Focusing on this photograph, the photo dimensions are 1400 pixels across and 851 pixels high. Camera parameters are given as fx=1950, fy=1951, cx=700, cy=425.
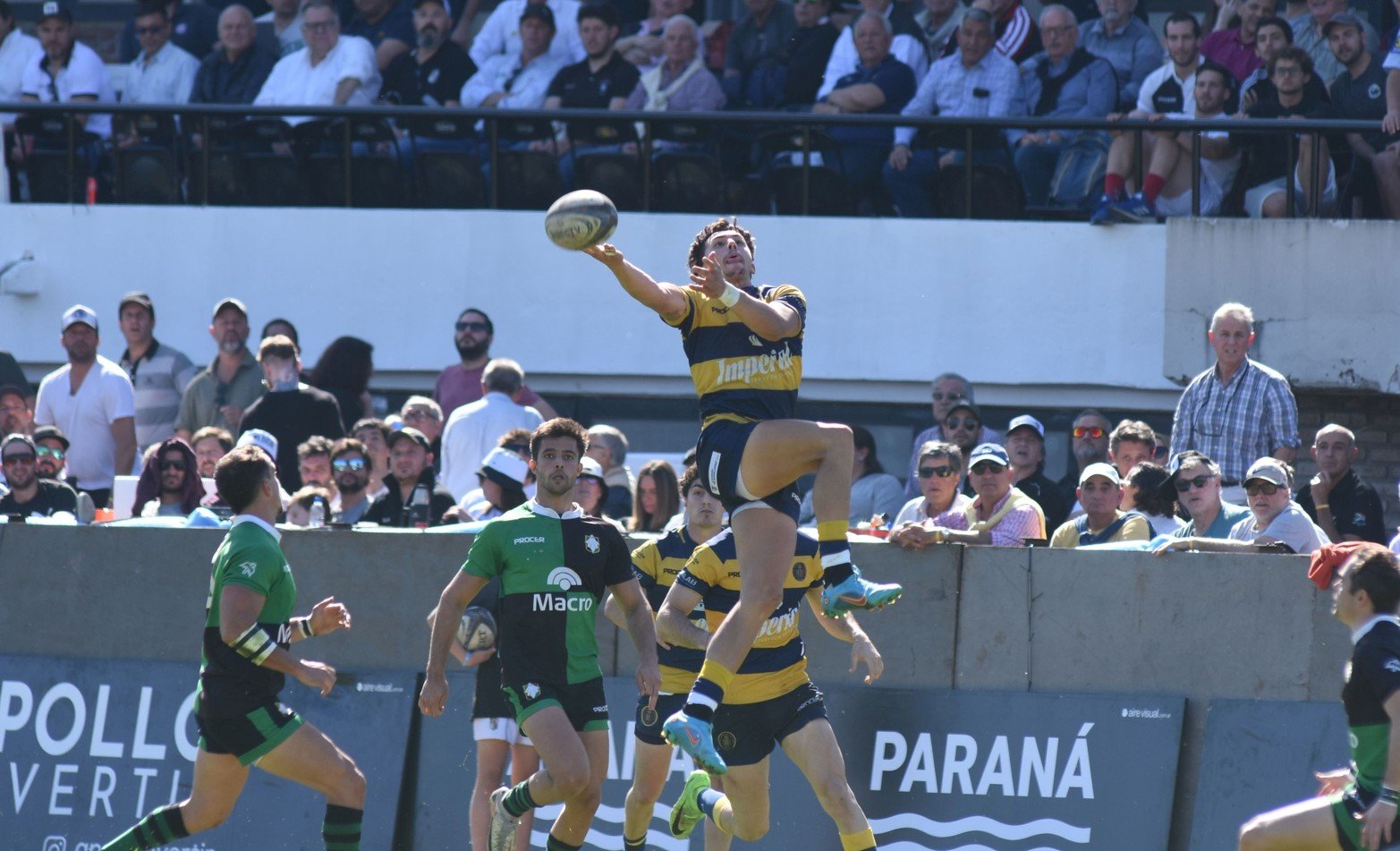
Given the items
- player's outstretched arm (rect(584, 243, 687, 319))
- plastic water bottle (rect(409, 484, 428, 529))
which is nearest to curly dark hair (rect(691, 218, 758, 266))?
player's outstretched arm (rect(584, 243, 687, 319))

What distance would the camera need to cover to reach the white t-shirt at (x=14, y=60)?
1566cm

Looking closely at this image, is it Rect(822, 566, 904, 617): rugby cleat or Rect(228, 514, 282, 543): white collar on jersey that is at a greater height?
Rect(228, 514, 282, 543): white collar on jersey

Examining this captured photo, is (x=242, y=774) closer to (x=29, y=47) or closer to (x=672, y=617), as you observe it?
(x=672, y=617)

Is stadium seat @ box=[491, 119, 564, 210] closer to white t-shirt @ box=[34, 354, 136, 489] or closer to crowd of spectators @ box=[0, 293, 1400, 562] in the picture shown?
crowd of spectators @ box=[0, 293, 1400, 562]

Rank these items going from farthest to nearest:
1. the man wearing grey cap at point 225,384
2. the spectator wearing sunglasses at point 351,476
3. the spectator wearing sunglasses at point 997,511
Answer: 1. the man wearing grey cap at point 225,384
2. the spectator wearing sunglasses at point 351,476
3. the spectator wearing sunglasses at point 997,511

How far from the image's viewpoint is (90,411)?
12555 millimetres

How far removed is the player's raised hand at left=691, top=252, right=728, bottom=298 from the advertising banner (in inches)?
152

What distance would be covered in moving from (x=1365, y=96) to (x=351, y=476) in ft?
22.1

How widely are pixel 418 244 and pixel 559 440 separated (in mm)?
6522

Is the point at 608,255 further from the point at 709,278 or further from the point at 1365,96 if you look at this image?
the point at 1365,96

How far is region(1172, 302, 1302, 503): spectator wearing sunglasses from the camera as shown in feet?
35.4

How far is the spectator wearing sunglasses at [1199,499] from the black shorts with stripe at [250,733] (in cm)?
424

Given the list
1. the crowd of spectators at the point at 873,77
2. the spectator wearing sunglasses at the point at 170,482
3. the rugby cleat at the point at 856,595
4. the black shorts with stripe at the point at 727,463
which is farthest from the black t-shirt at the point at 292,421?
the rugby cleat at the point at 856,595

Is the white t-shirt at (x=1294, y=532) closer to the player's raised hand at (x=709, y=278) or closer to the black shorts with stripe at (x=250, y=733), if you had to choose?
the player's raised hand at (x=709, y=278)
